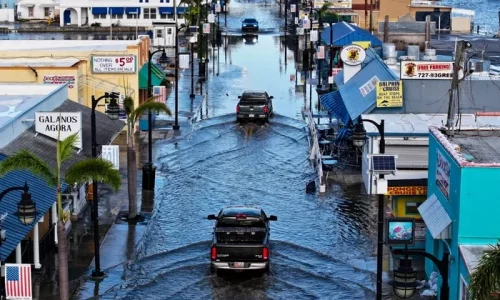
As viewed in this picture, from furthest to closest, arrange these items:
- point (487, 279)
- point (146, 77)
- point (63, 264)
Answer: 1. point (146, 77)
2. point (63, 264)
3. point (487, 279)

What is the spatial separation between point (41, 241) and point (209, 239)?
18.0ft

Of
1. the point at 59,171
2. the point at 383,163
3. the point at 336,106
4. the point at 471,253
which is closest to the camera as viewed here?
the point at 471,253

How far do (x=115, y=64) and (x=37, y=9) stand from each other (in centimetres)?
7061

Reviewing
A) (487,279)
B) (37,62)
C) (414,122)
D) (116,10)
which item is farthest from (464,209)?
(116,10)

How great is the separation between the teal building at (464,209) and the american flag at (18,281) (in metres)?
9.26

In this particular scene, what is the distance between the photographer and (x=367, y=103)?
44188mm

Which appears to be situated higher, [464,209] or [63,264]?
[464,209]

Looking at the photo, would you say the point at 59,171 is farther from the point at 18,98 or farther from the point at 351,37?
the point at 351,37

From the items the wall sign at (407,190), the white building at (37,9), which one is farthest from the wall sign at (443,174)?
the white building at (37,9)

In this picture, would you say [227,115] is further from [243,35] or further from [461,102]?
[243,35]

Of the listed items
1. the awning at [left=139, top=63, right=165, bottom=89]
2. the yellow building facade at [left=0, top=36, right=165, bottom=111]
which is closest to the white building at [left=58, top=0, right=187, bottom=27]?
the awning at [left=139, top=63, right=165, bottom=89]

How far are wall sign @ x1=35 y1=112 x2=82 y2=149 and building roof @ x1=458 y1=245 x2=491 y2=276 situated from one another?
14.4 m

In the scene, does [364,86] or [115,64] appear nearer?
[364,86]

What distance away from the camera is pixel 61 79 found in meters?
48.2
